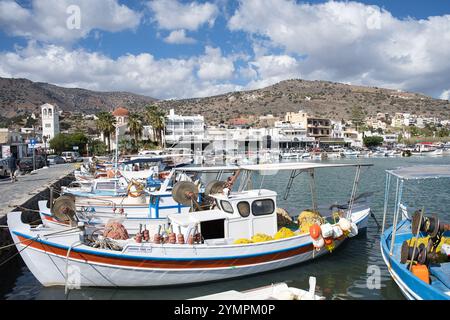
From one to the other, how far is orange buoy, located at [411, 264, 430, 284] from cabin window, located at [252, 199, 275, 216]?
514 cm

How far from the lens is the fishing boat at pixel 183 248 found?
11.6m

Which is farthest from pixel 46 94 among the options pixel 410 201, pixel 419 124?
pixel 410 201

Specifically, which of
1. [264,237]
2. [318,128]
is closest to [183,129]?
[318,128]

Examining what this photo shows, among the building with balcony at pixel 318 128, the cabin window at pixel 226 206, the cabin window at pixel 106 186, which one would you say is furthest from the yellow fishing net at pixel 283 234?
the building with balcony at pixel 318 128

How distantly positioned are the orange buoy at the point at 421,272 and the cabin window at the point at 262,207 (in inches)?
202

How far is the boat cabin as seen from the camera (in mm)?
13320

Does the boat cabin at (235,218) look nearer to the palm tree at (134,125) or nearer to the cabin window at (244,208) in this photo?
the cabin window at (244,208)

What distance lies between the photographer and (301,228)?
47.8ft

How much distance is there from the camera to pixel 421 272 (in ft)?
33.6

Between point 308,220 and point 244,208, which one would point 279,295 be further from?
point 308,220

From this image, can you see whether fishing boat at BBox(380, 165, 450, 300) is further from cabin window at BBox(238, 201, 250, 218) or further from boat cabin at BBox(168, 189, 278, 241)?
cabin window at BBox(238, 201, 250, 218)

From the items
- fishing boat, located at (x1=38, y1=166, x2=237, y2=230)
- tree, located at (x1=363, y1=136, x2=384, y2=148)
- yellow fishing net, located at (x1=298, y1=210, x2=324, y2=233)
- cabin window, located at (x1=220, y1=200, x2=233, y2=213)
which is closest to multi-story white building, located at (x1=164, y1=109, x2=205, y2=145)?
tree, located at (x1=363, y1=136, x2=384, y2=148)

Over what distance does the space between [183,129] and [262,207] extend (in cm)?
7806
